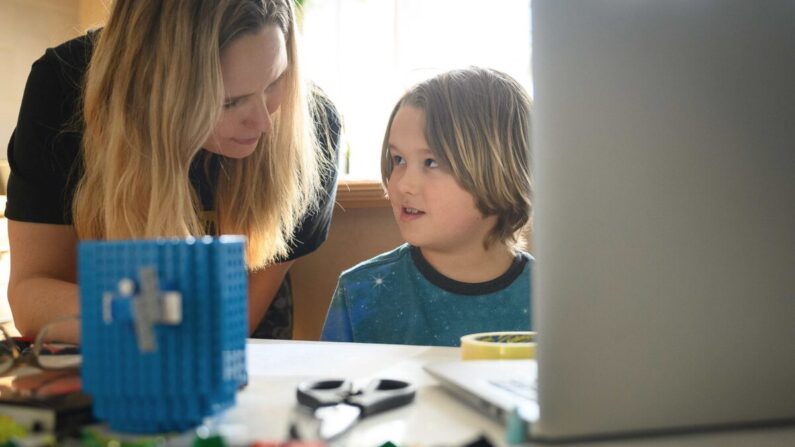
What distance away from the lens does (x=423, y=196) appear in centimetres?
133

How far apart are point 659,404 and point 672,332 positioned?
1.7 inches

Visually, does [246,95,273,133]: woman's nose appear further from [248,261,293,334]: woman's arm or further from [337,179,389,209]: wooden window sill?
[337,179,389,209]: wooden window sill

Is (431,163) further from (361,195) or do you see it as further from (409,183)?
(361,195)

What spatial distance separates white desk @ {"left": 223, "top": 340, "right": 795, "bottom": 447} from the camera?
48cm

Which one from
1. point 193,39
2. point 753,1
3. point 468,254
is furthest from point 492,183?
point 753,1

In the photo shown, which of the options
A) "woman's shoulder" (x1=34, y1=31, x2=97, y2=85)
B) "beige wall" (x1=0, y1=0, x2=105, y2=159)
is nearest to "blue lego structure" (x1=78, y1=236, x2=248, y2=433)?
"woman's shoulder" (x1=34, y1=31, x2=97, y2=85)

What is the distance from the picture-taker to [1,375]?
60 cm

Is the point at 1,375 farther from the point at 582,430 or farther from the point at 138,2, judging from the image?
the point at 138,2

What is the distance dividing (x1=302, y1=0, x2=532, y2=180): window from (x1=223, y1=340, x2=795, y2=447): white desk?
1996 millimetres

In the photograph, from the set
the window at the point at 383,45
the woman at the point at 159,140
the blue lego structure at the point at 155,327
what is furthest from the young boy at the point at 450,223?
the window at the point at 383,45

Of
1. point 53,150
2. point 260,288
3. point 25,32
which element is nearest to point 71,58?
point 53,150

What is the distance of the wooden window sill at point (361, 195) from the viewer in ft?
6.03

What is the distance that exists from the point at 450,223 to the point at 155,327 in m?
0.94

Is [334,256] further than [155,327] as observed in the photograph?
Yes
